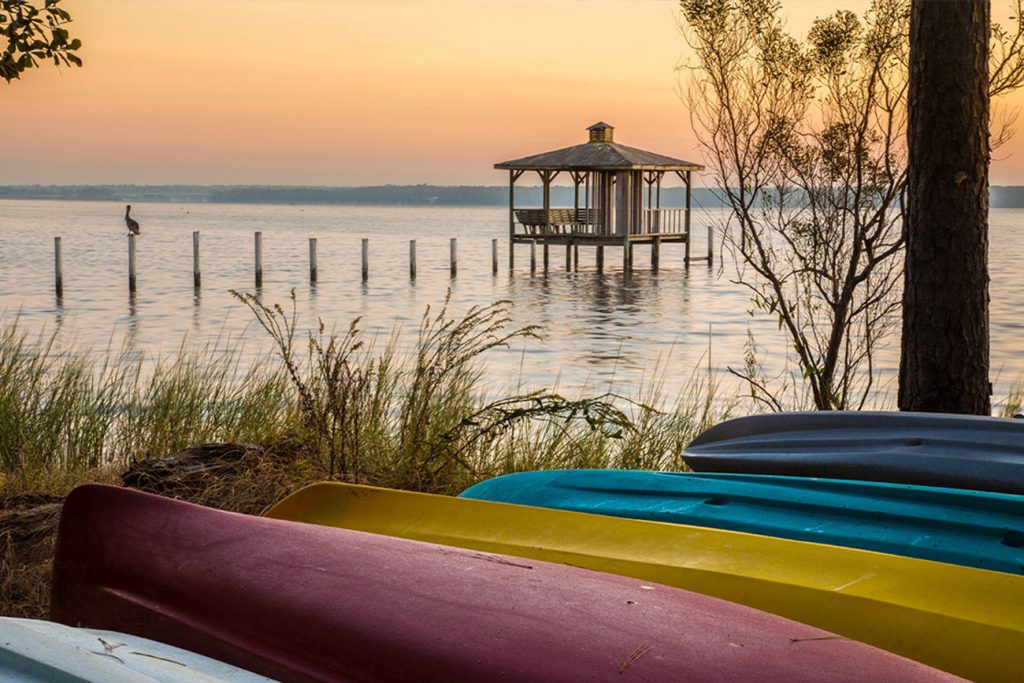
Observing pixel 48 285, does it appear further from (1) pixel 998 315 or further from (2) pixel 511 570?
(2) pixel 511 570

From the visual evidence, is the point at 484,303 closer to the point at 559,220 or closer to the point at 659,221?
the point at 559,220

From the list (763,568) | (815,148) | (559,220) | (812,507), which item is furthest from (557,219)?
(763,568)

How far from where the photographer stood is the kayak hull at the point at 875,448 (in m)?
3.43

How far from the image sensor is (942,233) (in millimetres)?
5297

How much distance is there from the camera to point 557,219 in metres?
38.7

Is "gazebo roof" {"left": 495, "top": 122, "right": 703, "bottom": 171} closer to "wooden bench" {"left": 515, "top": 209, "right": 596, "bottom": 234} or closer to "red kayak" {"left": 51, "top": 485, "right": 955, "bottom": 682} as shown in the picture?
"wooden bench" {"left": 515, "top": 209, "right": 596, "bottom": 234}

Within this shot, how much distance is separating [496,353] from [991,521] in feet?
51.6

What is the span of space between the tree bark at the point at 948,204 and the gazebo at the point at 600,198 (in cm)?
3228

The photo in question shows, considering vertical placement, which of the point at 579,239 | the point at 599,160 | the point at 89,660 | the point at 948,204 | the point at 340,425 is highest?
the point at 599,160

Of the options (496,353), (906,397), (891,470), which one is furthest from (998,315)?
(891,470)

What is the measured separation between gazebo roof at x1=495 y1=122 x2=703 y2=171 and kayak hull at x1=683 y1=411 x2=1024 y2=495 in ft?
111

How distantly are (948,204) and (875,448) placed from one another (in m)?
1.97

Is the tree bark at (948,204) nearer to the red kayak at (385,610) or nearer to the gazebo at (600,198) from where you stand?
the red kayak at (385,610)

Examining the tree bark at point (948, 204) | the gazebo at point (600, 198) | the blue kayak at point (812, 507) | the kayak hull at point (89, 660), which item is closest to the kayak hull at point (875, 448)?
the blue kayak at point (812, 507)
